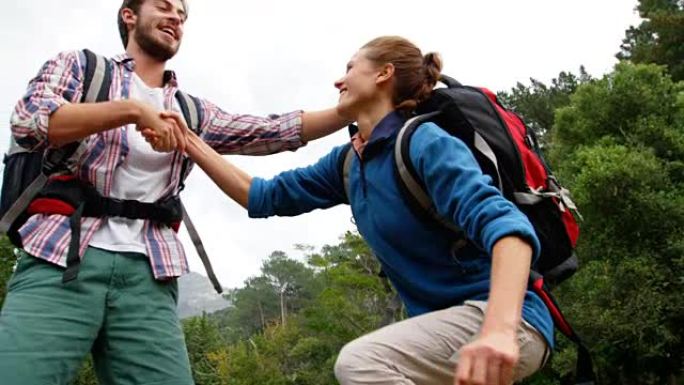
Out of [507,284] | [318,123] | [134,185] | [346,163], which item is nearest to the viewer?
[507,284]

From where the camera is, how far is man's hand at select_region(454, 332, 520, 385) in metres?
1.74

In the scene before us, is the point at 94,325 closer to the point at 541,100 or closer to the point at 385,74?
the point at 385,74

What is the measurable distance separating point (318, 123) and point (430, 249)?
125 cm

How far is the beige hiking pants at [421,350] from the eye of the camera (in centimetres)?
223

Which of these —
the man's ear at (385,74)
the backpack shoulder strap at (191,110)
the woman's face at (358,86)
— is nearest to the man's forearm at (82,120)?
the backpack shoulder strap at (191,110)

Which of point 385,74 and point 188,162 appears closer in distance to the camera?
point 385,74

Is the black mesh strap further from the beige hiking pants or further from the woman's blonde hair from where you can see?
the woman's blonde hair

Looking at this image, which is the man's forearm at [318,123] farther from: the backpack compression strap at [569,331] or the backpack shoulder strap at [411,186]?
the backpack compression strap at [569,331]

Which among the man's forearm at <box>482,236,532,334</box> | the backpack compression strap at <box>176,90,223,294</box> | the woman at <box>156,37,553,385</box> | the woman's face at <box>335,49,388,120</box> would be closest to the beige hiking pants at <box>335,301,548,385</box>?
the woman at <box>156,37,553,385</box>

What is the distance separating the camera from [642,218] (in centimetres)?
1773

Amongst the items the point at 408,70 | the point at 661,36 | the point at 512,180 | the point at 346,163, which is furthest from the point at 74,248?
the point at 661,36

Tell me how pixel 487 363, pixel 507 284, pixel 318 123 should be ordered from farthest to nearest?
pixel 318 123 < pixel 507 284 < pixel 487 363

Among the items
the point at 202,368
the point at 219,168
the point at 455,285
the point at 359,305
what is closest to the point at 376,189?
the point at 455,285

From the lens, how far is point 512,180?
2.40 metres
